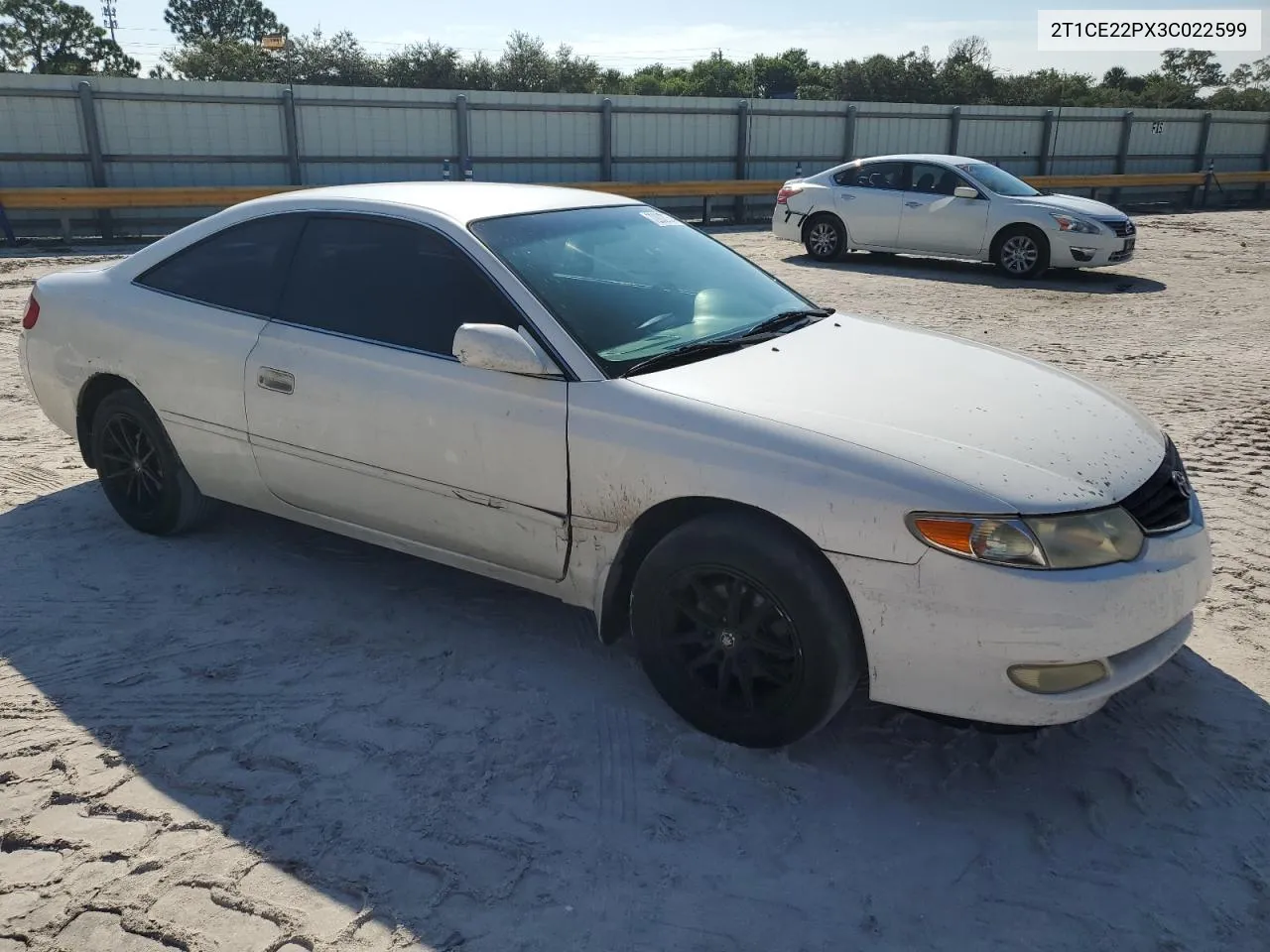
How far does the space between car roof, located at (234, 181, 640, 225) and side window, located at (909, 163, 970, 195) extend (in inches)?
405

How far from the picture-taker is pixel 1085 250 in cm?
1257

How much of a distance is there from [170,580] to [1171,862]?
12.3ft

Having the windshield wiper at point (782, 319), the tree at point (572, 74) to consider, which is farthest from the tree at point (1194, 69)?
the windshield wiper at point (782, 319)

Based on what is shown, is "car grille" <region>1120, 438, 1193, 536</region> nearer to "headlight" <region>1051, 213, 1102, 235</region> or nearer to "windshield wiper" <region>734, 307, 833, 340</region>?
"windshield wiper" <region>734, 307, 833, 340</region>

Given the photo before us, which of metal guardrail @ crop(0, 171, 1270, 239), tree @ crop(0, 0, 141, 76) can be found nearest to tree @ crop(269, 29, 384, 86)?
tree @ crop(0, 0, 141, 76)

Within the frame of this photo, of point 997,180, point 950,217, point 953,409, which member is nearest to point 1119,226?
point 997,180

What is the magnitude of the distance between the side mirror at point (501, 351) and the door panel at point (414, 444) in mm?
71

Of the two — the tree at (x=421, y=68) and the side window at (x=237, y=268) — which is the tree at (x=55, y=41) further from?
the side window at (x=237, y=268)

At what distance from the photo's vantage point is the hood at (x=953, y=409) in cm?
273

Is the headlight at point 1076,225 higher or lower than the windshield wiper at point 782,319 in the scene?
lower

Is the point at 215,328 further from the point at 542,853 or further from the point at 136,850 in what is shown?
the point at 542,853

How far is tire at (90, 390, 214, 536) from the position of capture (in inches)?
172

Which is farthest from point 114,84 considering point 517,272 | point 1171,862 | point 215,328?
point 1171,862

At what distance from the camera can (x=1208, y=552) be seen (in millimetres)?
3068
